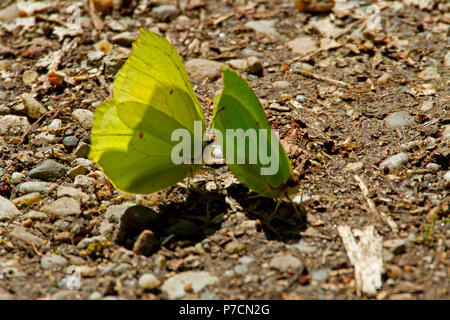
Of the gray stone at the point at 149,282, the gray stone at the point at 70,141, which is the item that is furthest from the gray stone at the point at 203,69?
the gray stone at the point at 149,282

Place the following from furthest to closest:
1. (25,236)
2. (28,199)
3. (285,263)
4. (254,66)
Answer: (254,66)
(28,199)
(25,236)
(285,263)

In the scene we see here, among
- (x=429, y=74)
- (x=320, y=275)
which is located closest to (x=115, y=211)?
(x=320, y=275)

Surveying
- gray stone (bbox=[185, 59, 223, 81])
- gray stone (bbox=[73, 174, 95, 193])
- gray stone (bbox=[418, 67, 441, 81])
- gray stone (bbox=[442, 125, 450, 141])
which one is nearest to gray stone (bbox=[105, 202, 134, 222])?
gray stone (bbox=[73, 174, 95, 193])

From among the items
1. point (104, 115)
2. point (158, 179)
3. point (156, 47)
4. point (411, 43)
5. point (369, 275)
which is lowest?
point (369, 275)

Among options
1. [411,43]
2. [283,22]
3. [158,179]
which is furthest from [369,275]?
[283,22]

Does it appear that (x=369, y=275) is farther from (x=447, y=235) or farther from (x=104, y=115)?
(x=104, y=115)

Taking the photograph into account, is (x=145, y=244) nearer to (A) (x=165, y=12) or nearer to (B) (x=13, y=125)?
(B) (x=13, y=125)
